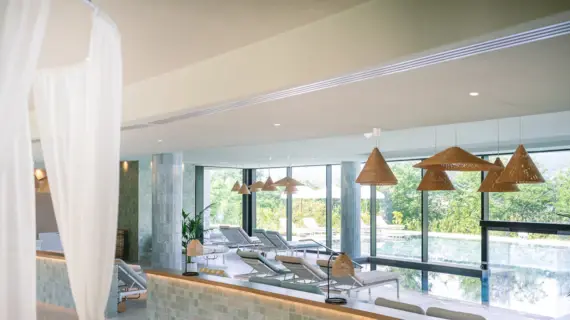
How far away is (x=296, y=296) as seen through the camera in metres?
5.24

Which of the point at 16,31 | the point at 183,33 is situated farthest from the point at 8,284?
the point at 183,33

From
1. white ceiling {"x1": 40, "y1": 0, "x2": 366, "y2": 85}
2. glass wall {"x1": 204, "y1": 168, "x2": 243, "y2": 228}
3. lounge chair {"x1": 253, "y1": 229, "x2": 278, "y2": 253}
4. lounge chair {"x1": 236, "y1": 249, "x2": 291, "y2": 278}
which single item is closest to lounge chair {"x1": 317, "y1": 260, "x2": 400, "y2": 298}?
lounge chair {"x1": 236, "y1": 249, "x2": 291, "y2": 278}

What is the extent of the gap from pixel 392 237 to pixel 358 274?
6334mm

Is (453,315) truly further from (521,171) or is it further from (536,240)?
(536,240)

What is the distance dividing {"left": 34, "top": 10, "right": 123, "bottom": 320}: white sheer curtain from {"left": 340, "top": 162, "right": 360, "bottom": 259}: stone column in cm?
1333

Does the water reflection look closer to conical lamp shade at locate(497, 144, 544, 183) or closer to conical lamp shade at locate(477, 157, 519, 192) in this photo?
conical lamp shade at locate(477, 157, 519, 192)

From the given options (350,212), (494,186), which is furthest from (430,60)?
(350,212)

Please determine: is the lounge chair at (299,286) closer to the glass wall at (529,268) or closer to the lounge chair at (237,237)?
the glass wall at (529,268)

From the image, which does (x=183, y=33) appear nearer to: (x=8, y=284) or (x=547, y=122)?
(x=8, y=284)

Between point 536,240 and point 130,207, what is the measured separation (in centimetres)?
1016

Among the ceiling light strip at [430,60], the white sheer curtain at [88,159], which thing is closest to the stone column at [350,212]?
the ceiling light strip at [430,60]

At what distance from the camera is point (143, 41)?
4.50m

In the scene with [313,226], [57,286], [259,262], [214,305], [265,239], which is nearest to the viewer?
[214,305]

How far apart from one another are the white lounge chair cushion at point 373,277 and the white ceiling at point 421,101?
8.86 feet
